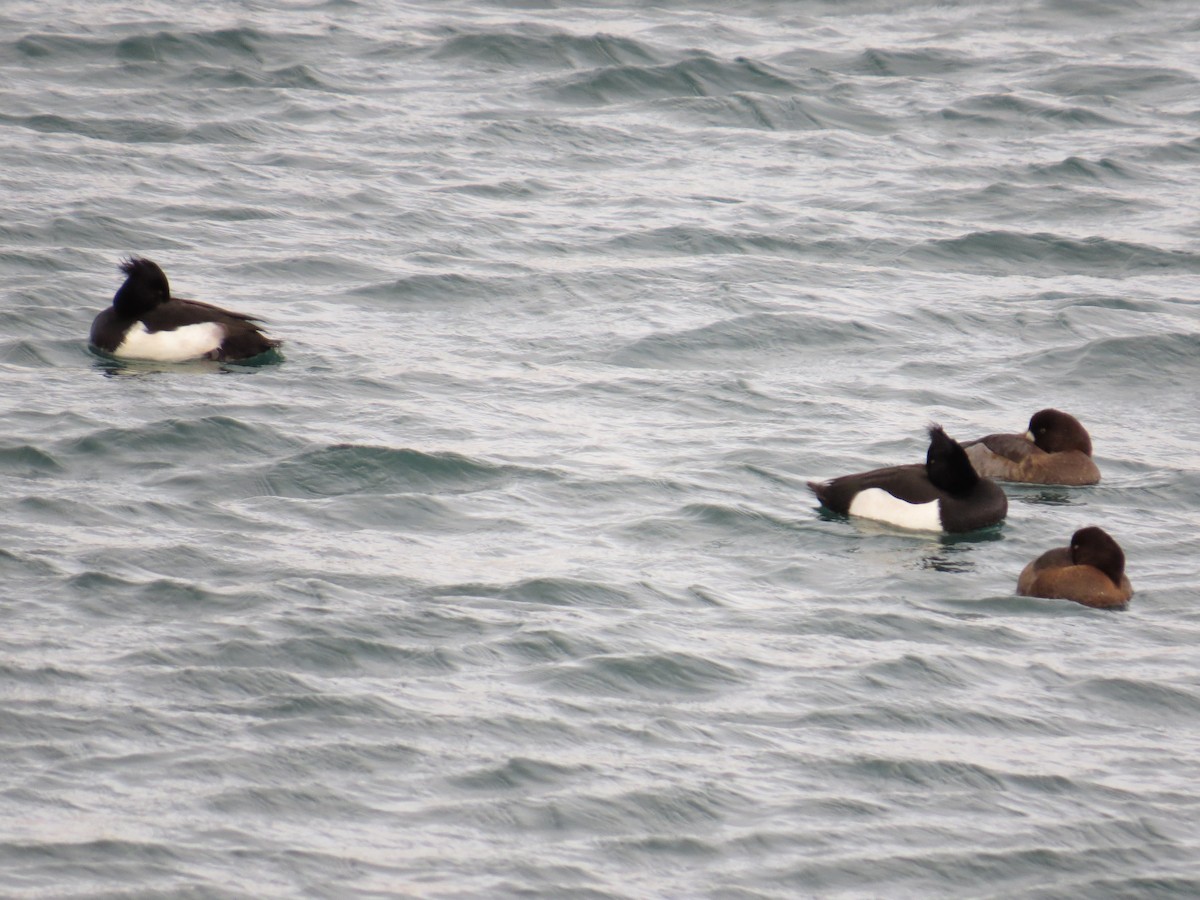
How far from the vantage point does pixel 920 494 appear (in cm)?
1110

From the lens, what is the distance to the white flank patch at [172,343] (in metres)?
13.2

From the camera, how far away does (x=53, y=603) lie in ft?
28.1

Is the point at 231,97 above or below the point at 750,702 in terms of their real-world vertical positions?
above

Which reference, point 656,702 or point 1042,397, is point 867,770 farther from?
point 1042,397

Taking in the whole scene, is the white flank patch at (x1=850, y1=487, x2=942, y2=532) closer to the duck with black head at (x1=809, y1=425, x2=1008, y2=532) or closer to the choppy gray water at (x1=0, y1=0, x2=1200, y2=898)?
the duck with black head at (x1=809, y1=425, x2=1008, y2=532)

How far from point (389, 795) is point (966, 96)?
1613 cm

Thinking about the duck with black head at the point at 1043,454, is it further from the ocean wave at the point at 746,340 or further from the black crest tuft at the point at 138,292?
the black crest tuft at the point at 138,292

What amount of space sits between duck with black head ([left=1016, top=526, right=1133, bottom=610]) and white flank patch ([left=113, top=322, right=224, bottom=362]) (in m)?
6.19

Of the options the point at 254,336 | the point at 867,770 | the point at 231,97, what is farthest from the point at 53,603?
the point at 231,97

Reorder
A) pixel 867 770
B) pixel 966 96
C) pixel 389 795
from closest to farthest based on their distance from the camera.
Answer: pixel 389 795
pixel 867 770
pixel 966 96

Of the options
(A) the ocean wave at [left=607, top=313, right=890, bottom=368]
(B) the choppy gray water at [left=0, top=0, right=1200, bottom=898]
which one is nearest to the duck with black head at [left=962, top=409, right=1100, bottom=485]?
(B) the choppy gray water at [left=0, top=0, right=1200, bottom=898]

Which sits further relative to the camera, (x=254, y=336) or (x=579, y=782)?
(x=254, y=336)

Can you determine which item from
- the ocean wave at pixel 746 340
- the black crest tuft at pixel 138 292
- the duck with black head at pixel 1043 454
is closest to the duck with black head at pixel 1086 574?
the duck with black head at pixel 1043 454

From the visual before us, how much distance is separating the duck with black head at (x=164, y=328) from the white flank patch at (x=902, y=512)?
4.61m
